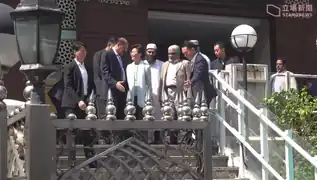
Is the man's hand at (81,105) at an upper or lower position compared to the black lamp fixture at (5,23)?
lower

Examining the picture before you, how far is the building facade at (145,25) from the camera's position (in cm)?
1206

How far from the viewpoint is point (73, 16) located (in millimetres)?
12242

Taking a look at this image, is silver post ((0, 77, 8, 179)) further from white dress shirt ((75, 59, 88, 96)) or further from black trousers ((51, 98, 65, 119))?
white dress shirt ((75, 59, 88, 96))

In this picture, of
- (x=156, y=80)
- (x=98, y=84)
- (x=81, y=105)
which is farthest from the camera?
(x=156, y=80)

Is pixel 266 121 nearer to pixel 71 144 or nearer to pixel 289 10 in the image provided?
pixel 71 144

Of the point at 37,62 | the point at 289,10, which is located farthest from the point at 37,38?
the point at 289,10

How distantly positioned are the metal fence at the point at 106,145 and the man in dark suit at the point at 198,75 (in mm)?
2924

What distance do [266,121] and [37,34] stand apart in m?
4.11

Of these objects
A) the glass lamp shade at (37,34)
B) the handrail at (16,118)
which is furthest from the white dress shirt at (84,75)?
the glass lamp shade at (37,34)

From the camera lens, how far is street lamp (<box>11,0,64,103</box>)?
4.69m

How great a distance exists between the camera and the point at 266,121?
26.0 feet

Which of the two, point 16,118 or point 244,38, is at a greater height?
point 244,38

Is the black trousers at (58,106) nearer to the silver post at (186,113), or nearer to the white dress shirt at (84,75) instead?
the white dress shirt at (84,75)

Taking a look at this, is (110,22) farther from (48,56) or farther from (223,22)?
(48,56)
